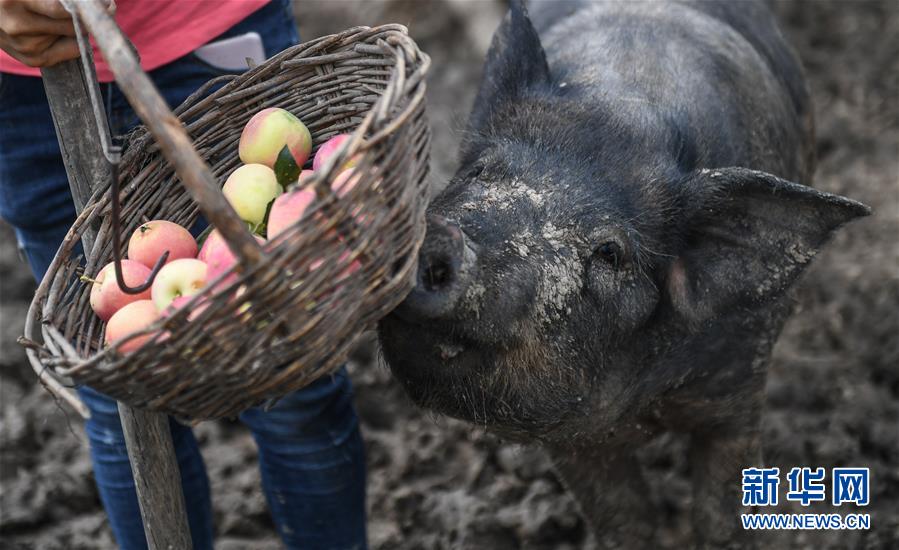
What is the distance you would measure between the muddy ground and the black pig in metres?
0.40

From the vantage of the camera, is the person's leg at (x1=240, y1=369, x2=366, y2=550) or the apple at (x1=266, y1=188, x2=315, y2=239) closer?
the apple at (x1=266, y1=188, x2=315, y2=239)

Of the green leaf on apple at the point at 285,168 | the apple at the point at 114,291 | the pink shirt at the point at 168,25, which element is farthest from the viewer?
the pink shirt at the point at 168,25

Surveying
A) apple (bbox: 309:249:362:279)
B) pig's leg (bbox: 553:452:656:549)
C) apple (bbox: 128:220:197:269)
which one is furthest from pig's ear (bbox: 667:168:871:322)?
apple (bbox: 128:220:197:269)

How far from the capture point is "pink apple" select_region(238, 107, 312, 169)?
2273 mm

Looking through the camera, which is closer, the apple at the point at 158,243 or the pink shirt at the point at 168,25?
the apple at the point at 158,243

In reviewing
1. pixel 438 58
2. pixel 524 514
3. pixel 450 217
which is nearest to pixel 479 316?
pixel 450 217

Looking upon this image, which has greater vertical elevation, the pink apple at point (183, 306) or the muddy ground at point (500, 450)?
the pink apple at point (183, 306)

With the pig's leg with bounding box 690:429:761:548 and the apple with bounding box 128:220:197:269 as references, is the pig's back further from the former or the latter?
the apple with bounding box 128:220:197:269

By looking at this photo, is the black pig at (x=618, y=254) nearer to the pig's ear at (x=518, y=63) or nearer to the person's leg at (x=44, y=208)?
the pig's ear at (x=518, y=63)

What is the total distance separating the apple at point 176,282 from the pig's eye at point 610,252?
44.0 inches

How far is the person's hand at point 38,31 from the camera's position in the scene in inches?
82.0

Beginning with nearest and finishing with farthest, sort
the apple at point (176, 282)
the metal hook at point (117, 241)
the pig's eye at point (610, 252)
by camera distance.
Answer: the metal hook at point (117, 241) < the apple at point (176, 282) < the pig's eye at point (610, 252)

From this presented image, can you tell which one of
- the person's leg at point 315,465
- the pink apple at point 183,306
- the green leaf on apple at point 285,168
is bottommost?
the person's leg at point 315,465

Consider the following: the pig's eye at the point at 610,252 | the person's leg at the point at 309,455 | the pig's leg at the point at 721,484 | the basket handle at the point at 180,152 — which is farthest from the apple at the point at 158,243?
the pig's leg at the point at 721,484
